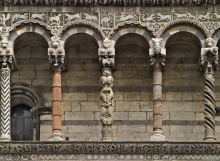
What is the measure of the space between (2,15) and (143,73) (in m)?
3.22

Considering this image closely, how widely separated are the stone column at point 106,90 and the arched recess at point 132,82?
0.64m

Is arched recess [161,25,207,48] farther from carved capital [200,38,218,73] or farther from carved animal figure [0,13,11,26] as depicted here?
carved animal figure [0,13,11,26]

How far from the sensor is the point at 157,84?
117ft

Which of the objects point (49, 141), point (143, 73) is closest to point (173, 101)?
point (143, 73)

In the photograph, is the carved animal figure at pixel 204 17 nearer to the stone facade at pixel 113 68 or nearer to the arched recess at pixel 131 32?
the stone facade at pixel 113 68

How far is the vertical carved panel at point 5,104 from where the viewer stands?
35188 millimetres

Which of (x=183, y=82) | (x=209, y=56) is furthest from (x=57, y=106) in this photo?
(x=209, y=56)

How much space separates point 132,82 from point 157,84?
983 millimetres

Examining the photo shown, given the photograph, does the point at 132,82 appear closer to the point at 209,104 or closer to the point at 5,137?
the point at 209,104

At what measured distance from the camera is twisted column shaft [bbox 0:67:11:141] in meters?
35.2

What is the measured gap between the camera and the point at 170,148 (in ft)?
114

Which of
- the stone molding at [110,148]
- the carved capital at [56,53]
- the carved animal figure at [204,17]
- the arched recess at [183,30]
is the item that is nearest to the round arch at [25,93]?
the carved capital at [56,53]

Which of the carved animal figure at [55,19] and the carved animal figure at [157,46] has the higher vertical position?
the carved animal figure at [55,19]

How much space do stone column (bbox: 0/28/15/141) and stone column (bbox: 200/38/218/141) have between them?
3.97 m
